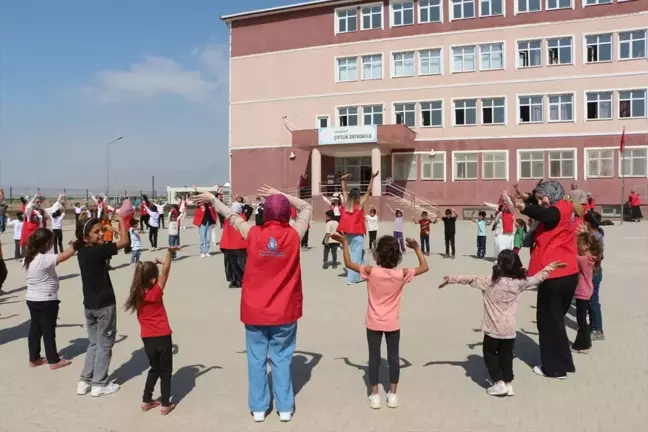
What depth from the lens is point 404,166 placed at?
121 ft

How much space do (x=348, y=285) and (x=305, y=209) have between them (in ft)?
20.8

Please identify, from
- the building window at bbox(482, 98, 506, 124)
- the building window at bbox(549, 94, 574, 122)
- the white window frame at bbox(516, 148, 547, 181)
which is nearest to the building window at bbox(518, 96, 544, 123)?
the building window at bbox(549, 94, 574, 122)

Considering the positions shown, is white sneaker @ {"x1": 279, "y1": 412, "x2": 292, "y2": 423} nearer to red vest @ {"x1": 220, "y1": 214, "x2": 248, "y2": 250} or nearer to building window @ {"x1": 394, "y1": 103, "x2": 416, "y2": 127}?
red vest @ {"x1": 220, "y1": 214, "x2": 248, "y2": 250}

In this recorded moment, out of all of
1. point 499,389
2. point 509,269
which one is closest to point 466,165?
point 509,269

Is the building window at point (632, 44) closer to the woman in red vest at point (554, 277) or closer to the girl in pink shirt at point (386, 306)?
the woman in red vest at point (554, 277)

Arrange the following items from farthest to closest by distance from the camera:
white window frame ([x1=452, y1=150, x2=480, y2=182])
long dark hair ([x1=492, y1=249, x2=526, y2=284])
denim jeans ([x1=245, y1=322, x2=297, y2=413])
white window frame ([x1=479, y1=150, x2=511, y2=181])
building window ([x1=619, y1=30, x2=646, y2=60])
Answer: white window frame ([x1=452, y1=150, x2=480, y2=182]) < white window frame ([x1=479, y1=150, x2=511, y2=181]) < building window ([x1=619, y1=30, x2=646, y2=60]) < long dark hair ([x1=492, y1=249, x2=526, y2=284]) < denim jeans ([x1=245, y1=322, x2=297, y2=413])

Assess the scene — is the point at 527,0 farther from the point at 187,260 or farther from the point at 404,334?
the point at 404,334

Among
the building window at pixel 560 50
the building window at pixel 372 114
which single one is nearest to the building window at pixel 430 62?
the building window at pixel 372 114

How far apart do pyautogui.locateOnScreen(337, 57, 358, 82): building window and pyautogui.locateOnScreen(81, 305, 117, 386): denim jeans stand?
33930 mm

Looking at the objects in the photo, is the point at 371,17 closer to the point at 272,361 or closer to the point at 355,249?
the point at 355,249

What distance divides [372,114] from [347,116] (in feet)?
5.67

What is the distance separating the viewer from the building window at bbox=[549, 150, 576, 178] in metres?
33.3

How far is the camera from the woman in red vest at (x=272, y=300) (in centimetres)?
432

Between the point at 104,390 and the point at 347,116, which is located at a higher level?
the point at 347,116
